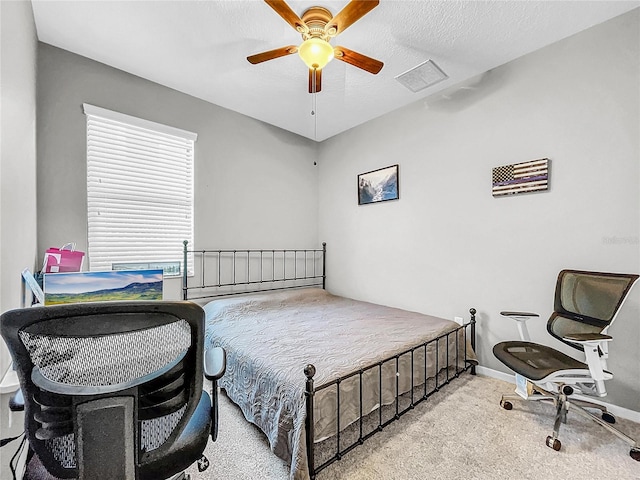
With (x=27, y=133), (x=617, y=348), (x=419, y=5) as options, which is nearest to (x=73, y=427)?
(x=27, y=133)

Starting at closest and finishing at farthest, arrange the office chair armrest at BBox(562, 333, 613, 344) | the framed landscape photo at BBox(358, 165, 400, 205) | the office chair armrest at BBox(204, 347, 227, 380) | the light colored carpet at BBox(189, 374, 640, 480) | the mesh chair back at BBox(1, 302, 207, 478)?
the mesh chair back at BBox(1, 302, 207, 478)
the office chair armrest at BBox(204, 347, 227, 380)
the light colored carpet at BBox(189, 374, 640, 480)
the office chair armrest at BBox(562, 333, 613, 344)
the framed landscape photo at BBox(358, 165, 400, 205)

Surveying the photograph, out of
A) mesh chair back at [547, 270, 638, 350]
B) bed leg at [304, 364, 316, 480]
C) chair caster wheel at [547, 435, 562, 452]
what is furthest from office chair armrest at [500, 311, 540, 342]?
bed leg at [304, 364, 316, 480]

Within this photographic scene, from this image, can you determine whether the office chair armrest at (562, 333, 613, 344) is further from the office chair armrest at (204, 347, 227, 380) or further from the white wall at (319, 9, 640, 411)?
the office chair armrest at (204, 347, 227, 380)

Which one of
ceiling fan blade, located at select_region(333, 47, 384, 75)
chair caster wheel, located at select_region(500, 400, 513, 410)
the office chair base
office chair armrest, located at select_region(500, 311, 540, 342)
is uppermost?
ceiling fan blade, located at select_region(333, 47, 384, 75)

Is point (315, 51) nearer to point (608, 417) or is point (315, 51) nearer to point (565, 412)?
point (565, 412)

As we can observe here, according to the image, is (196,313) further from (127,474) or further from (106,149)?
(106,149)

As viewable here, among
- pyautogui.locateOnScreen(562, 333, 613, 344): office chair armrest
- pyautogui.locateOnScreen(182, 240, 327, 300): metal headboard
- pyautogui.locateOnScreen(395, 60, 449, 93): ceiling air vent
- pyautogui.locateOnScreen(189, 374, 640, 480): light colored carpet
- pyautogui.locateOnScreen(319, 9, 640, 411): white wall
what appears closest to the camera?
pyautogui.locateOnScreen(189, 374, 640, 480): light colored carpet

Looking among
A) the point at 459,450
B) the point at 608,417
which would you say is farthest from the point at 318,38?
the point at 608,417

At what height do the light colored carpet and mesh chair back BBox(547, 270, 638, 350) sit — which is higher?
mesh chair back BBox(547, 270, 638, 350)

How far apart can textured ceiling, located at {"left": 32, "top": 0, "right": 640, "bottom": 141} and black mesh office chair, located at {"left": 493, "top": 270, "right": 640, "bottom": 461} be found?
6.01 ft

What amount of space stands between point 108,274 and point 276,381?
1.28 meters

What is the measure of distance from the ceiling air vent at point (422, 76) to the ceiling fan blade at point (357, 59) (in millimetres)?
758

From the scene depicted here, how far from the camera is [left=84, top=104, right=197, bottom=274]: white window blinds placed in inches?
98.5

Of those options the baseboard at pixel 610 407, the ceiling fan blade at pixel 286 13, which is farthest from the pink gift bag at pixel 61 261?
the baseboard at pixel 610 407
